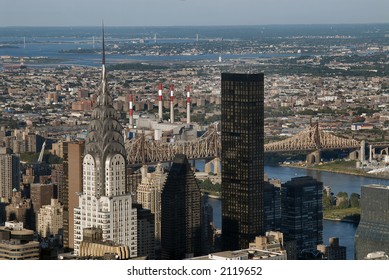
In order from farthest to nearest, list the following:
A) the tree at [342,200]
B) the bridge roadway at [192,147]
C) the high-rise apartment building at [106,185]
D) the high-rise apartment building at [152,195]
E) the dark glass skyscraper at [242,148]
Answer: the bridge roadway at [192,147] < the tree at [342,200] < the dark glass skyscraper at [242,148] < the high-rise apartment building at [152,195] < the high-rise apartment building at [106,185]

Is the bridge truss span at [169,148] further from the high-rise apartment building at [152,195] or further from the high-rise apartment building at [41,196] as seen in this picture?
the high-rise apartment building at [41,196]

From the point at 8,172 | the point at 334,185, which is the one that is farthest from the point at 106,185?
the point at 334,185

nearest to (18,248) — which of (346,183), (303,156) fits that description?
(346,183)

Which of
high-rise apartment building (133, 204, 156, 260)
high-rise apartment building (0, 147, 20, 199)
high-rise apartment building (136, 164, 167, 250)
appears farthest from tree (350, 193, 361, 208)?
high-rise apartment building (0, 147, 20, 199)

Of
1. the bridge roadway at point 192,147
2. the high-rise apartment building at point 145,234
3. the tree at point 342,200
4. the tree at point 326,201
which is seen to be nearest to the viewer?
the high-rise apartment building at point 145,234

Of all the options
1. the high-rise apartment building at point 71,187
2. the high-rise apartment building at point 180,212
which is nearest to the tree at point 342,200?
the high-rise apartment building at point 180,212

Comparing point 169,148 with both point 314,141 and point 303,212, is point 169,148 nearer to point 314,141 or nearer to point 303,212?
point 303,212

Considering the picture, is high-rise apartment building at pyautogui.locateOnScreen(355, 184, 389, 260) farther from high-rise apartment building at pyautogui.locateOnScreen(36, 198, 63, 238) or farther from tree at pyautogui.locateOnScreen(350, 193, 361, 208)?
tree at pyautogui.locateOnScreen(350, 193, 361, 208)
